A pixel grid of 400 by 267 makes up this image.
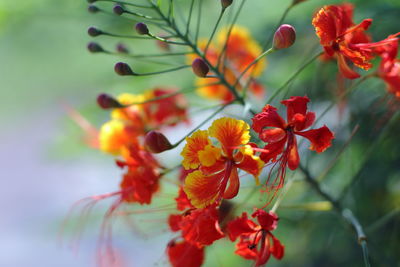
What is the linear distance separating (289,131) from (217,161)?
17cm

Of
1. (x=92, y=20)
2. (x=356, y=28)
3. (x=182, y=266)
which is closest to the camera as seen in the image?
(x=356, y=28)

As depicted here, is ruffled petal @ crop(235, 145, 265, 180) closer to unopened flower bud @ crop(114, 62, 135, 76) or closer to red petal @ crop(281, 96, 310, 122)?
red petal @ crop(281, 96, 310, 122)

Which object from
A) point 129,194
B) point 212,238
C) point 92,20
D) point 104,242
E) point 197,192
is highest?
Answer: point 197,192

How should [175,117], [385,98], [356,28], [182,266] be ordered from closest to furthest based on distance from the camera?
[356,28], [182,266], [385,98], [175,117]

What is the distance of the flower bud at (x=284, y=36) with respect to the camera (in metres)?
1.13

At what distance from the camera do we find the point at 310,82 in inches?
69.7

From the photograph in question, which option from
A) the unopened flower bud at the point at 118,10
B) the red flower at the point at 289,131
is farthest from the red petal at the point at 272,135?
the unopened flower bud at the point at 118,10

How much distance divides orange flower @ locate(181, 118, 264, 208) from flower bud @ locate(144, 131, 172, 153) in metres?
0.14

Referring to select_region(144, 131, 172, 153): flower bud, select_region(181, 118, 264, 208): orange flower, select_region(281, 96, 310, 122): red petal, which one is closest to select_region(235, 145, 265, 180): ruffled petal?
select_region(181, 118, 264, 208): orange flower

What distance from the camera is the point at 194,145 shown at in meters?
1.07

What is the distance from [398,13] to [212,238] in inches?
37.0

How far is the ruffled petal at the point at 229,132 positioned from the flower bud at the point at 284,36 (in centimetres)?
23

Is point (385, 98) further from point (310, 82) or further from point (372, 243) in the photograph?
point (372, 243)

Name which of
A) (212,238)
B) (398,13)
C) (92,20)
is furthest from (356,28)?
(92,20)
